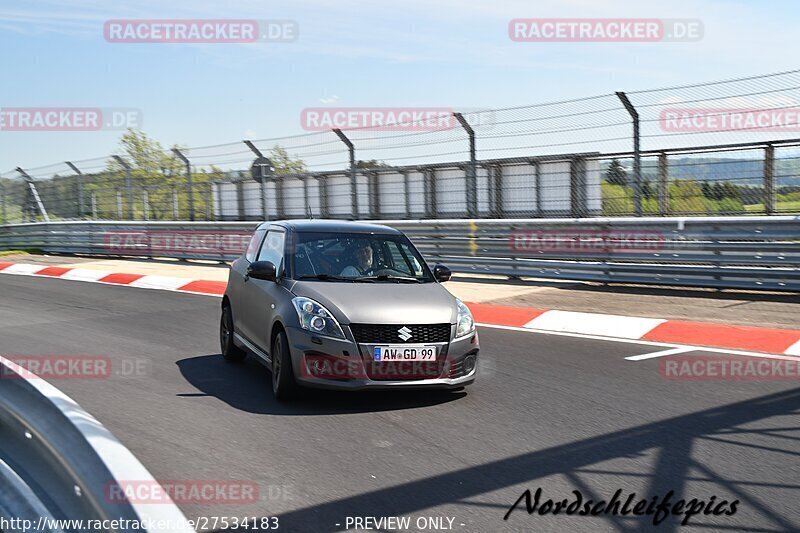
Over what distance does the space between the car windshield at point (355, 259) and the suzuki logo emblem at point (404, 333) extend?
92 centimetres

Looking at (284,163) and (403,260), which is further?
(284,163)

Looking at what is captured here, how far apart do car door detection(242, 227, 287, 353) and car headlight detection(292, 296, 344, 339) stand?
1.30ft

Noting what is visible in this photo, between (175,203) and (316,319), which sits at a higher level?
(175,203)

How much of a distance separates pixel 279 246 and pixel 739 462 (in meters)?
4.42

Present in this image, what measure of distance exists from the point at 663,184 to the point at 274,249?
6869 millimetres

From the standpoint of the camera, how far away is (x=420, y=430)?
6082 millimetres

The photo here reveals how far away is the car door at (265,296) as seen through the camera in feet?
24.3

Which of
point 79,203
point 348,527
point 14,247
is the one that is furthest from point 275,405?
point 14,247

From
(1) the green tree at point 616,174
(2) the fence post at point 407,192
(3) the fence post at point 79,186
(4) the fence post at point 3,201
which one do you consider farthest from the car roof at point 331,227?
(4) the fence post at point 3,201

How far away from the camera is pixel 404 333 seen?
670 centimetres

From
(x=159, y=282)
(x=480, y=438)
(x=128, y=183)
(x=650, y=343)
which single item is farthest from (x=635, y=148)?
(x=128, y=183)

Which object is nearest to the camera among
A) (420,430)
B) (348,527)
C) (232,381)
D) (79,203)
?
(348,527)

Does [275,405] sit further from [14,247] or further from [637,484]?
[14,247]

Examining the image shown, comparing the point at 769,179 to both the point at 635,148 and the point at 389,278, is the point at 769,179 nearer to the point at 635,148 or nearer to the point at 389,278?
the point at 635,148
